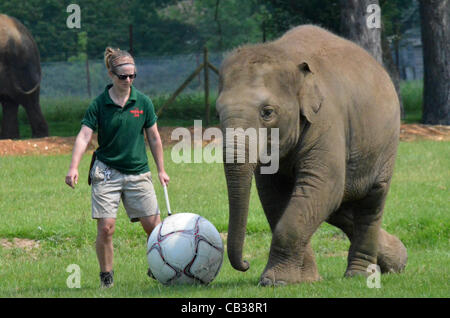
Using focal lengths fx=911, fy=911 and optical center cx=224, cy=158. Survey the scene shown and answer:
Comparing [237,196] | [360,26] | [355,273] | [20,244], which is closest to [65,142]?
[360,26]

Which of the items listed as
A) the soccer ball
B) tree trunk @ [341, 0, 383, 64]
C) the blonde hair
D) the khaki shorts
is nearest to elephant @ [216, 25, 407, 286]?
the soccer ball

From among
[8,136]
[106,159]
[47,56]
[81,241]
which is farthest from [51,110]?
[106,159]

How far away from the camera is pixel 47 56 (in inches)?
2044

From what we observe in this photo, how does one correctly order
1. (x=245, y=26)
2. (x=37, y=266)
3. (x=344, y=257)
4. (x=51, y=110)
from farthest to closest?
1. (x=245, y=26)
2. (x=51, y=110)
3. (x=344, y=257)
4. (x=37, y=266)

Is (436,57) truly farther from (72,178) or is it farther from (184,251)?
(72,178)

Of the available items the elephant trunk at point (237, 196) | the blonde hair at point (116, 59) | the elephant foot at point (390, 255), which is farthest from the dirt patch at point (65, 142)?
the elephant trunk at point (237, 196)

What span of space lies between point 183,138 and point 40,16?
30863 mm

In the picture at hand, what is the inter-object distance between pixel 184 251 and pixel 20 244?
4.63m

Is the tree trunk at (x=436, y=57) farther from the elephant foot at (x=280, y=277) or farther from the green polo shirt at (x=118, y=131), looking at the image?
the elephant foot at (x=280, y=277)

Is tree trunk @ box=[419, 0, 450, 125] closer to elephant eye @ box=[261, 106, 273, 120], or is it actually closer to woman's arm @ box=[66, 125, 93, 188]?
woman's arm @ box=[66, 125, 93, 188]

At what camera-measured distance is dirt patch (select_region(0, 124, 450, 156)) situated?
2152 centimetres

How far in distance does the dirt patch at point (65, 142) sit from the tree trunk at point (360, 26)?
2.17m
